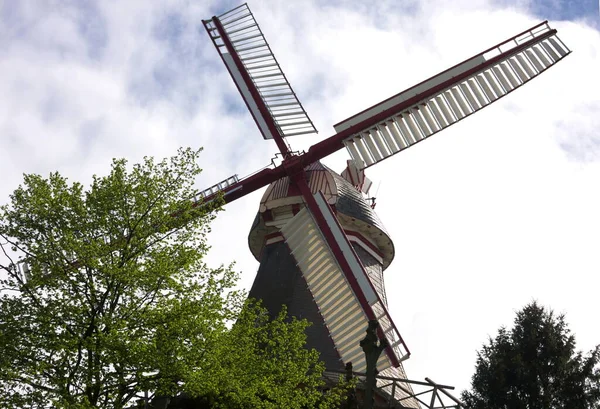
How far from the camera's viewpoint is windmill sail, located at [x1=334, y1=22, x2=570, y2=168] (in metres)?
25.0

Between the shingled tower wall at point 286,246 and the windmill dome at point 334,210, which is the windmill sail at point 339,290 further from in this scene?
the windmill dome at point 334,210

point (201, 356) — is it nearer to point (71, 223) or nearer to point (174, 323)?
point (174, 323)

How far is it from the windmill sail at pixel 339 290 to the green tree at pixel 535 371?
300 cm

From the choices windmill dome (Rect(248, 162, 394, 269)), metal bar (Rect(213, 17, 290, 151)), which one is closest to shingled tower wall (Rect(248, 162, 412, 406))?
windmill dome (Rect(248, 162, 394, 269))

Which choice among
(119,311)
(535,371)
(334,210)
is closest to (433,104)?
(334,210)

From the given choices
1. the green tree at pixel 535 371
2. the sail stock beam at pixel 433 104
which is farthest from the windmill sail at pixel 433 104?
the green tree at pixel 535 371

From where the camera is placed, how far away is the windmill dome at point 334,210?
25.2m

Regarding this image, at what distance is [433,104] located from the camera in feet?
82.3

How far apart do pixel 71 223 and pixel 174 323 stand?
3034mm

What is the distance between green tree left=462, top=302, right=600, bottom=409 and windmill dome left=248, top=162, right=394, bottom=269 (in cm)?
520

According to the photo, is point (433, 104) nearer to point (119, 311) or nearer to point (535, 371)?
point (535, 371)

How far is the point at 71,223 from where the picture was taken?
15133 mm

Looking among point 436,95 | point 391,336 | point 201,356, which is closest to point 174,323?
point 201,356

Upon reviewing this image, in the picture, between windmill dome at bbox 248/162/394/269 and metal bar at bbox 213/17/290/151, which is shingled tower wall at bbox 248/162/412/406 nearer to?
windmill dome at bbox 248/162/394/269
